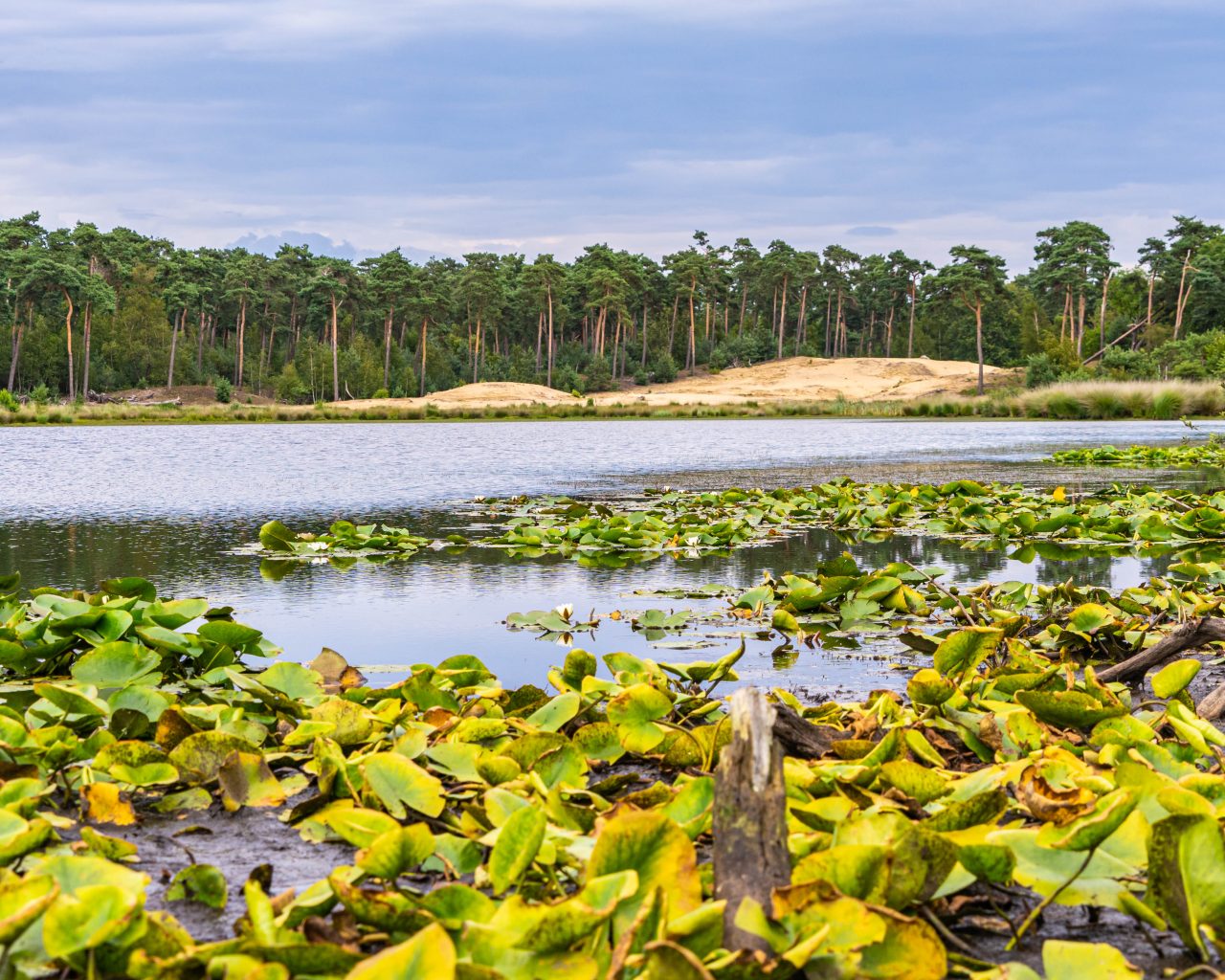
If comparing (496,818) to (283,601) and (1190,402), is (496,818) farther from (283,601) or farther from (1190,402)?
(1190,402)

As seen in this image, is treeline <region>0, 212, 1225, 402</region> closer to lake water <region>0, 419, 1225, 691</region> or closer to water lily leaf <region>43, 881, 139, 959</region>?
lake water <region>0, 419, 1225, 691</region>

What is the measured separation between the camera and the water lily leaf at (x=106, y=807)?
2174 millimetres

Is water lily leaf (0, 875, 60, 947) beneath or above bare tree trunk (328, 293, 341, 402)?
beneath

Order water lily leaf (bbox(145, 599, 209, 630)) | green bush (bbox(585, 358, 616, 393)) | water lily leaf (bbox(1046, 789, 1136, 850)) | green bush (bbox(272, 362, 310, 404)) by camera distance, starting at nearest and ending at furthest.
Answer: water lily leaf (bbox(1046, 789, 1136, 850))
water lily leaf (bbox(145, 599, 209, 630))
green bush (bbox(272, 362, 310, 404))
green bush (bbox(585, 358, 616, 393))

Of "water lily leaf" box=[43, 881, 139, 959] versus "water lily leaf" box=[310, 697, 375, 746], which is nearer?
"water lily leaf" box=[43, 881, 139, 959]


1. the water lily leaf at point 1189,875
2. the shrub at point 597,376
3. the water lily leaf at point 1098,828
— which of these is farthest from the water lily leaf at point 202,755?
the shrub at point 597,376

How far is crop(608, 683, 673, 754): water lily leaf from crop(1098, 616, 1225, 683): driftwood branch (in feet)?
4.57

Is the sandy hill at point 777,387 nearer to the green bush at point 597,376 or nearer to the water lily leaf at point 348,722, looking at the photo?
the green bush at point 597,376

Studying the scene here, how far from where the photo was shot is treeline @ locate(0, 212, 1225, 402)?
6562cm

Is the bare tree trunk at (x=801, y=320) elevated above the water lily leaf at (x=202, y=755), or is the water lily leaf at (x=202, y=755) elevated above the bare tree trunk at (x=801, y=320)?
the bare tree trunk at (x=801, y=320)

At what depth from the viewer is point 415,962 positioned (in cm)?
119

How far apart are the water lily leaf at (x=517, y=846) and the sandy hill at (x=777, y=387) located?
4836 centimetres

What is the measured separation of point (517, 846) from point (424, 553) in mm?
5238

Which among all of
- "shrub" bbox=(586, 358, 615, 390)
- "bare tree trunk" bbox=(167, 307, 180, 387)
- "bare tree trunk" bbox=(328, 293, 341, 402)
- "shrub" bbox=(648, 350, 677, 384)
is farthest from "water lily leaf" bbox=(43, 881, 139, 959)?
"shrub" bbox=(648, 350, 677, 384)
